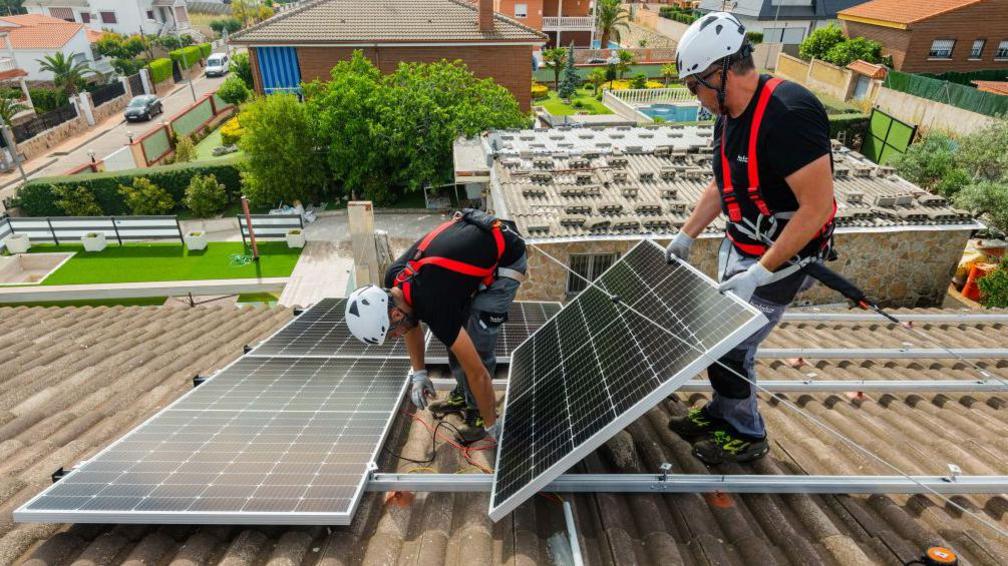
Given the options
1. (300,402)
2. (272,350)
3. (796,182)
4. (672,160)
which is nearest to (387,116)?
(672,160)

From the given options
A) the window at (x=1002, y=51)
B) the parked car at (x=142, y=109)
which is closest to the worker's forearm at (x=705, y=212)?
the window at (x=1002, y=51)

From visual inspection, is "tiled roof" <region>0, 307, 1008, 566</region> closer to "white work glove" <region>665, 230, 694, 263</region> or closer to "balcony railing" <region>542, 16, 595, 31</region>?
"white work glove" <region>665, 230, 694, 263</region>

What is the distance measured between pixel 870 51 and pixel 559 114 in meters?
21.2

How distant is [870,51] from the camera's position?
37.1 meters

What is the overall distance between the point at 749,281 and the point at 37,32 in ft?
221

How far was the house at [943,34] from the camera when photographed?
3562cm

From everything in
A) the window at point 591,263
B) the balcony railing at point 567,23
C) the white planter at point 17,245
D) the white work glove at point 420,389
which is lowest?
the white planter at point 17,245

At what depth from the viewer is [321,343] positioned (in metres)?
7.30

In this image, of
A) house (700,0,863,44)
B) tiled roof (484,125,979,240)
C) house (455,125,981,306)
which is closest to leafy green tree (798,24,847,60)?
house (700,0,863,44)

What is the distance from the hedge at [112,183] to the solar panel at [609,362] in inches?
1045

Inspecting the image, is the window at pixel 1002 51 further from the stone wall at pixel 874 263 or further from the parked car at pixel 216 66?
the parked car at pixel 216 66

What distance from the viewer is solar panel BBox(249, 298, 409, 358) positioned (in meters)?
6.82

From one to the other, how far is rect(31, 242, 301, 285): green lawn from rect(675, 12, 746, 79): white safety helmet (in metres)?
20.0

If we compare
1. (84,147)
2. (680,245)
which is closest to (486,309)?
(680,245)
